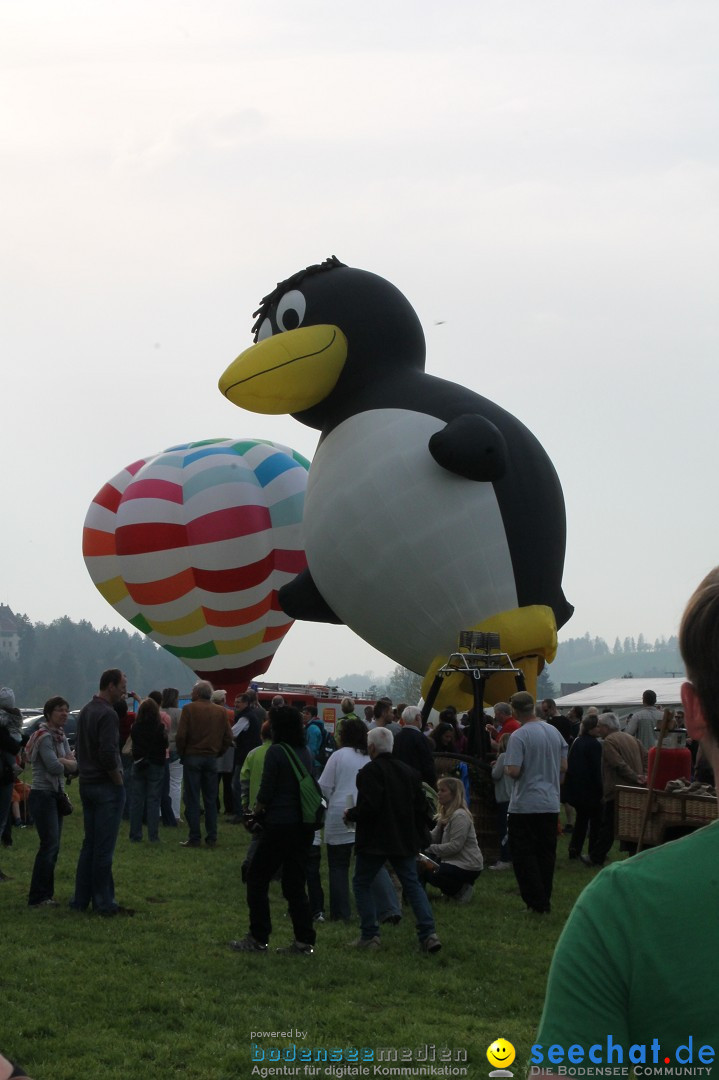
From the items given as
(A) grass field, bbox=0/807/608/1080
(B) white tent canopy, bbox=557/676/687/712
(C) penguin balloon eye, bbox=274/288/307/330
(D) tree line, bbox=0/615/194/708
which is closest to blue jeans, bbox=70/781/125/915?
(A) grass field, bbox=0/807/608/1080

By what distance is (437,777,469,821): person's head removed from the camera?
26.4 ft

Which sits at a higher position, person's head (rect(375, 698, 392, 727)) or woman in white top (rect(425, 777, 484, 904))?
person's head (rect(375, 698, 392, 727))

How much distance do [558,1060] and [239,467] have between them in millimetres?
17937

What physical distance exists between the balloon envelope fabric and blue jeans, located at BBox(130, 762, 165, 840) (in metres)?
7.49

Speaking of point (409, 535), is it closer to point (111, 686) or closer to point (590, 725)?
point (590, 725)

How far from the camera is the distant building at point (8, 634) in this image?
135 metres

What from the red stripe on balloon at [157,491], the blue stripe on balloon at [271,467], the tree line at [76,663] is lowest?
the tree line at [76,663]

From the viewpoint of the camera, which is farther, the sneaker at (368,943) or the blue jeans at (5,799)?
the blue jeans at (5,799)

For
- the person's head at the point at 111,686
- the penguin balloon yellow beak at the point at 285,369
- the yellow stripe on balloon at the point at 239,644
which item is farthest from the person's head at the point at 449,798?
the yellow stripe on balloon at the point at 239,644

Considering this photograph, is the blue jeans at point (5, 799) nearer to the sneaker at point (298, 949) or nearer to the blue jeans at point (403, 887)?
the sneaker at point (298, 949)

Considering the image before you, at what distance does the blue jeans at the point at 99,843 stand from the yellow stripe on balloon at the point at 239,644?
11.8 m

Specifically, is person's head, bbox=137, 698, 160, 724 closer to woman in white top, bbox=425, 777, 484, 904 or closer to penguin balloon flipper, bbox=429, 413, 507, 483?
woman in white top, bbox=425, 777, 484, 904

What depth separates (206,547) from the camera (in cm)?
1819

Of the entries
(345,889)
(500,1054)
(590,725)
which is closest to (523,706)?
(345,889)
